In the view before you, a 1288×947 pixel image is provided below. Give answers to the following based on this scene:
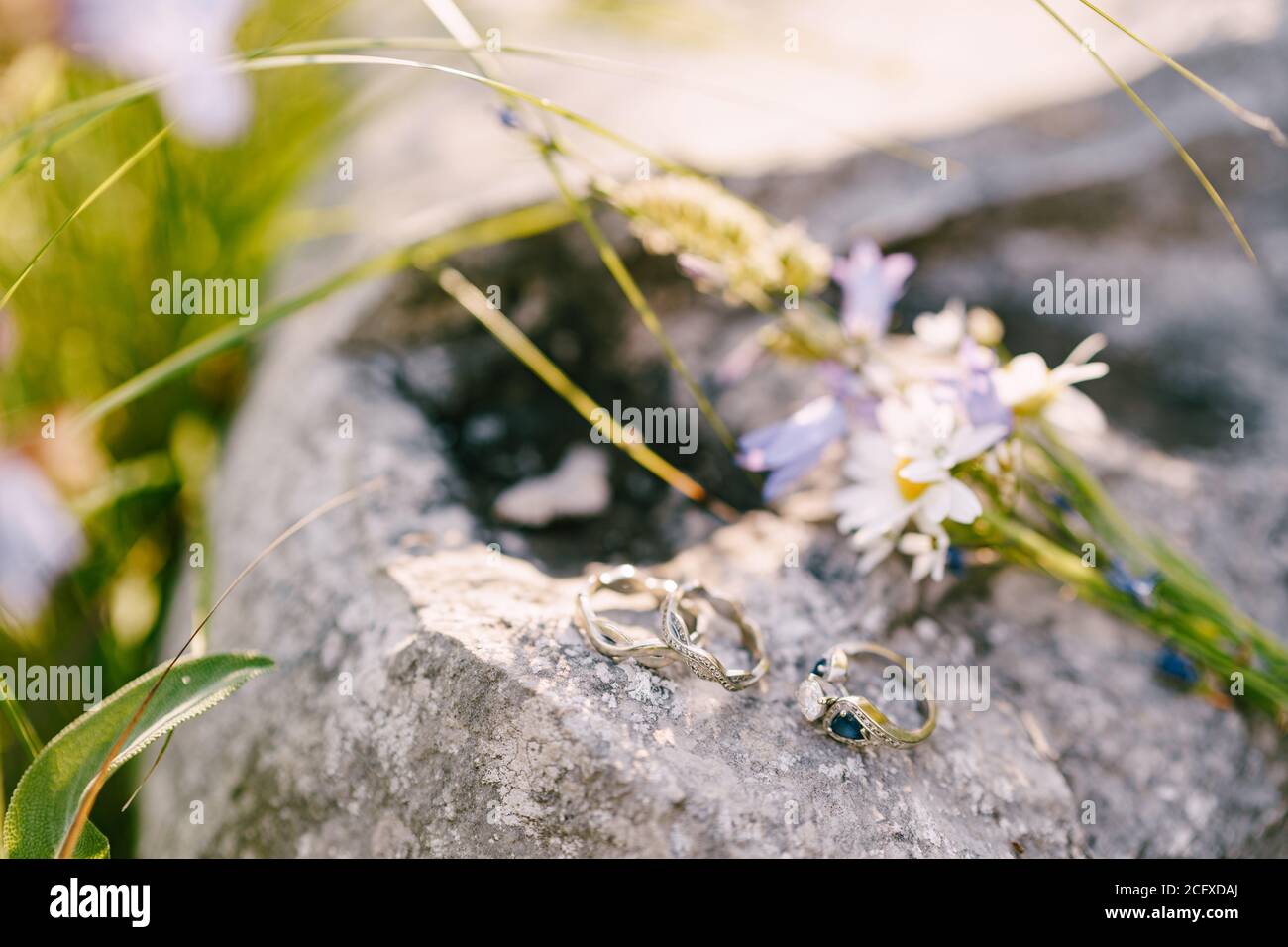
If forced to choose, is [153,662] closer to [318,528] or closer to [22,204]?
[318,528]

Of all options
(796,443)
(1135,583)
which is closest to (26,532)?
(796,443)

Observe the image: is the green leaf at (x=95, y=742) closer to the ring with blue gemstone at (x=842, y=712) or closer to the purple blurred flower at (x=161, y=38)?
the ring with blue gemstone at (x=842, y=712)

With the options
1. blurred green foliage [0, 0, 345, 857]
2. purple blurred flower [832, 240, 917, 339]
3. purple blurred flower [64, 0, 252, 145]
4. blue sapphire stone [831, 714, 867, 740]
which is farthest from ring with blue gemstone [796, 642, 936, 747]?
purple blurred flower [64, 0, 252, 145]

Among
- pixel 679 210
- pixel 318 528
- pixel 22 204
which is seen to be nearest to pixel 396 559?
pixel 318 528

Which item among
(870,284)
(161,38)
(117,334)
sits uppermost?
(161,38)

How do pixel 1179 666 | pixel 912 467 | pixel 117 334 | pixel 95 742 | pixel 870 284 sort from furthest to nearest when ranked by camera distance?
pixel 117 334, pixel 870 284, pixel 1179 666, pixel 912 467, pixel 95 742

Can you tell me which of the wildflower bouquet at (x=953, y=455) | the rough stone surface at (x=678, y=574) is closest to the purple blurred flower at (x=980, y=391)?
the wildflower bouquet at (x=953, y=455)

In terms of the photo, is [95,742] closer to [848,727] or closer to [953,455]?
[848,727]
